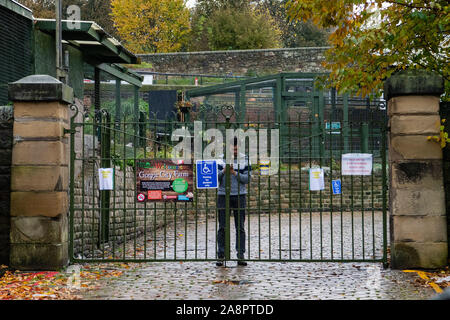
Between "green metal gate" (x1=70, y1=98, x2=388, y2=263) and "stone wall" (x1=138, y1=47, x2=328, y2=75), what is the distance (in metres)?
14.3

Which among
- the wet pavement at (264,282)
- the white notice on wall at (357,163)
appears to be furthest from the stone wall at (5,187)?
the white notice on wall at (357,163)

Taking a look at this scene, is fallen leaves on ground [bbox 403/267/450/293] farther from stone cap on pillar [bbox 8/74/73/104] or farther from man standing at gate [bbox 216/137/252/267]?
stone cap on pillar [bbox 8/74/73/104]

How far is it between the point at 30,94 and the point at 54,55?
5.32 meters

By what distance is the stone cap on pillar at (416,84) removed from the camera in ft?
25.7

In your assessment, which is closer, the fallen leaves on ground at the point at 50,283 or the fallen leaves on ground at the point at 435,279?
the fallen leaves on ground at the point at 50,283

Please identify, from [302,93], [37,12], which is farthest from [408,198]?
[37,12]

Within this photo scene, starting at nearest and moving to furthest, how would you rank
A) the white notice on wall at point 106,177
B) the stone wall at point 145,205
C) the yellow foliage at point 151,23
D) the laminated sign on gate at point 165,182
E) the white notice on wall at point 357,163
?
the white notice on wall at point 357,163, the laminated sign on gate at point 165,182, the white notice on wall at point 106,177, the stone wall at point 145,205, the yellow foliage at point 151,23

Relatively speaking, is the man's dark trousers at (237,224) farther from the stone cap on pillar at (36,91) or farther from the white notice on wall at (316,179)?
the stone cap on pillar at (36,91)

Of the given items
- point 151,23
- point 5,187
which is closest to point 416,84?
point 5,187

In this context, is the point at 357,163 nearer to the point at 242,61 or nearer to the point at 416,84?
the point at 416,84

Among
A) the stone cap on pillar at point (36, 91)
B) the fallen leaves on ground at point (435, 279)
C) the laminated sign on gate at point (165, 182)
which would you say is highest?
the stone cap on pillar at point (36, 91)

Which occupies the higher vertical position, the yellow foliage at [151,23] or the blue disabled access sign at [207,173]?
the yellow foliage at [151,23]

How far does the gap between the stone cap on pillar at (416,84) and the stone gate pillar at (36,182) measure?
4435mm

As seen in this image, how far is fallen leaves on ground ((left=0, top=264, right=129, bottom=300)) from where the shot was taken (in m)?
6.46
